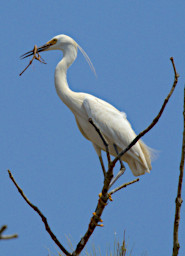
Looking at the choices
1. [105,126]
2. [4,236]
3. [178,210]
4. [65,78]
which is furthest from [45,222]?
[65,78]

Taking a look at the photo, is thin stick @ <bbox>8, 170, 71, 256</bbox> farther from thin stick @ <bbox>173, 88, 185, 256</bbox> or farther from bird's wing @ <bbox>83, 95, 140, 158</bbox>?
bird's wing @ <bbox>83, 95, 140, 158</bbox>

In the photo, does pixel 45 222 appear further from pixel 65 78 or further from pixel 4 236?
pixel 65 78

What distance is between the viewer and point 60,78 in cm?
548

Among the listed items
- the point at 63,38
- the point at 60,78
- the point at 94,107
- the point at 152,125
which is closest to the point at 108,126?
the point at 94,107

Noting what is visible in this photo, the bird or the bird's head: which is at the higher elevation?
the bird's head

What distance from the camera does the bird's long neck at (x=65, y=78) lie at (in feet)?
17.4

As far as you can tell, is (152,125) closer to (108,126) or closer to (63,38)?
(108,126)

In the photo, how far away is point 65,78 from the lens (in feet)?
18.1

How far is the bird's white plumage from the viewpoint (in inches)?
201

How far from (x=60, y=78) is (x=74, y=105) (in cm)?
46

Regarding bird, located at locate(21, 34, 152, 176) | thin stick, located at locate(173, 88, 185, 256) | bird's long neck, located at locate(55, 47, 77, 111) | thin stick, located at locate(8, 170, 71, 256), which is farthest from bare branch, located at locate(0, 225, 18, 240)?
bird's long neck, located at locate(55, 47, 77, 111)

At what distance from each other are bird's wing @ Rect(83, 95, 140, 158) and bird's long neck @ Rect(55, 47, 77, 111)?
232 mm

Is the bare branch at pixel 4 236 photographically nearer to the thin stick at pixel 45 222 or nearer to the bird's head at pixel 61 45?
the thin stick at pixel 45 222

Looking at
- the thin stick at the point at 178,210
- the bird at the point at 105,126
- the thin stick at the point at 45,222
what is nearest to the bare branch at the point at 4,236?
the thin stick at the point at 178,210
